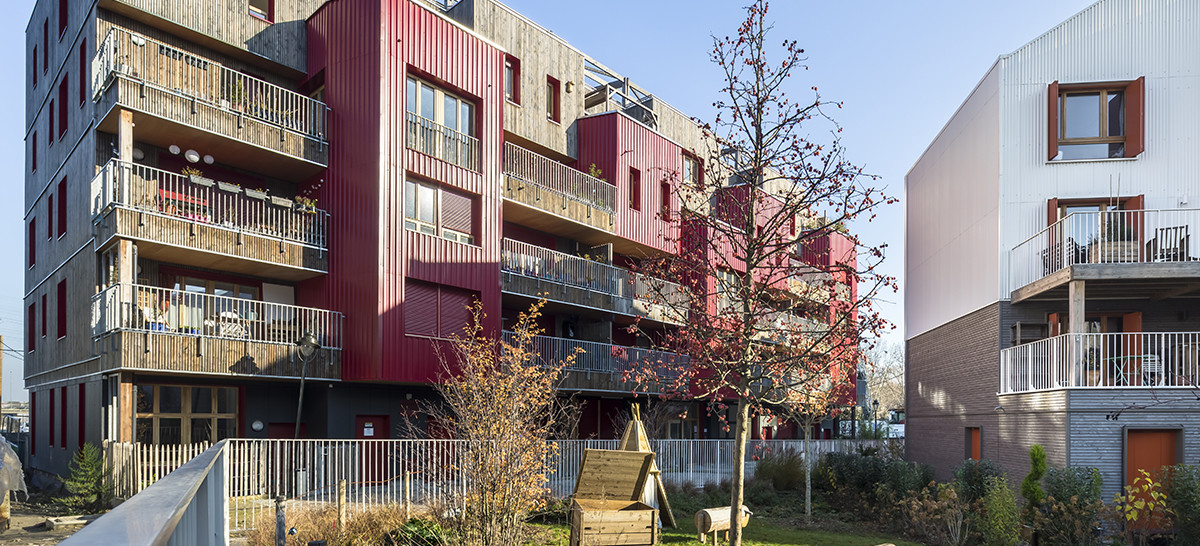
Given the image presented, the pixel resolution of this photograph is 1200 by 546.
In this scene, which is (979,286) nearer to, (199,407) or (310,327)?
(310,327)

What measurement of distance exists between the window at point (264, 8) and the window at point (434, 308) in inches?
299

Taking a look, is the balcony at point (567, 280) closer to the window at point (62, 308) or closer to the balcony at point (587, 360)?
the balcony at point (587, 360)

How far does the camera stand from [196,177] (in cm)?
1870

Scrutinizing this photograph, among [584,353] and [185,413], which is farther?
[584,353]

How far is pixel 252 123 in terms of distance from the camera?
66.7ft

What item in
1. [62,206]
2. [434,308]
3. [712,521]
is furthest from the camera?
[62,206]

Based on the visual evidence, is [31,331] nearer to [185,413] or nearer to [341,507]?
[185,413]

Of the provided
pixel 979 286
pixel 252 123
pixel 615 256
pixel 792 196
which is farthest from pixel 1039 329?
pixel 252 123

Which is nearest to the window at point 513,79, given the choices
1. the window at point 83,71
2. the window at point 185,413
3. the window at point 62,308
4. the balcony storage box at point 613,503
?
the window at point 83,71

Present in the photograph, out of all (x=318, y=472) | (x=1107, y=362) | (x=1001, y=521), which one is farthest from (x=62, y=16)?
(x=1107, y=362)

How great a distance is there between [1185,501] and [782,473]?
9.72 m

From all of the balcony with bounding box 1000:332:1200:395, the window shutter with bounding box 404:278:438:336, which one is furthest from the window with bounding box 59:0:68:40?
the balcony with bounding box 1000:332:1200:395

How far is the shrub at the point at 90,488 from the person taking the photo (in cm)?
1677

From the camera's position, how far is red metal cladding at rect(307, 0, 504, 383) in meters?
21.2
